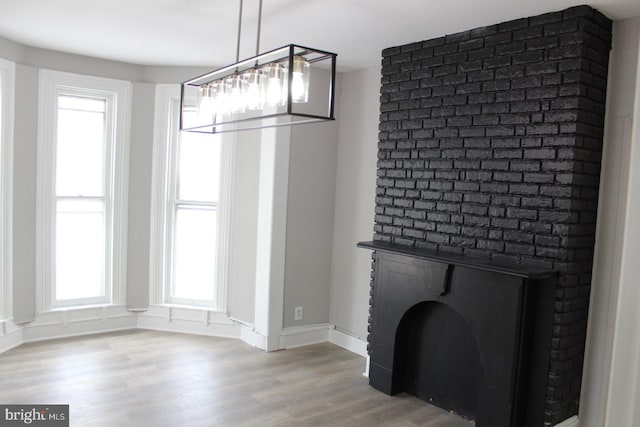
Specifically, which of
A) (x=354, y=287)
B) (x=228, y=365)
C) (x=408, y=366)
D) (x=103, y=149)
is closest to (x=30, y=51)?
(x=103, y=149)

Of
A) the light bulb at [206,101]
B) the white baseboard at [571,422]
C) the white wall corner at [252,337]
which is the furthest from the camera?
the white wall corner at [252,337]

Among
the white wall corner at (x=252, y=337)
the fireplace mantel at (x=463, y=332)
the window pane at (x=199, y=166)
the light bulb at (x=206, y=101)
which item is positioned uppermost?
the light bulb at (x=206, y=101)

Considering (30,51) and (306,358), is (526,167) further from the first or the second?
(30,51)

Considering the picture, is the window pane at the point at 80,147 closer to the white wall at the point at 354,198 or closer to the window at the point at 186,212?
the window at the point at 186,212

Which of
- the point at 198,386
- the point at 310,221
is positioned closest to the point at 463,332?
the point at 310,221

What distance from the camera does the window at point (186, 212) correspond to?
15.6ft

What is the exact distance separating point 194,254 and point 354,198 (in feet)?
5.38

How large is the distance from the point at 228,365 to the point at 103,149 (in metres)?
2.29

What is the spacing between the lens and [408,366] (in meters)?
3.64

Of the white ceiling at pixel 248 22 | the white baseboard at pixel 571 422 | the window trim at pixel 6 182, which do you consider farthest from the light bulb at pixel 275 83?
the window trim at pixel 6 182

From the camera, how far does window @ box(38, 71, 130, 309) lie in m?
4.40

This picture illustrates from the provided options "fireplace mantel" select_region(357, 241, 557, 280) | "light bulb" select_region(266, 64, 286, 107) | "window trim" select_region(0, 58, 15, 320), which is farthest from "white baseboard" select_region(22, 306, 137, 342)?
"light bulb" select_region(266, 64, 286, 107)

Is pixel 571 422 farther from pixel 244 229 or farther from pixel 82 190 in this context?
pixel 82 190

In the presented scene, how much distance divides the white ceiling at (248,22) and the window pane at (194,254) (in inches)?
59.2
